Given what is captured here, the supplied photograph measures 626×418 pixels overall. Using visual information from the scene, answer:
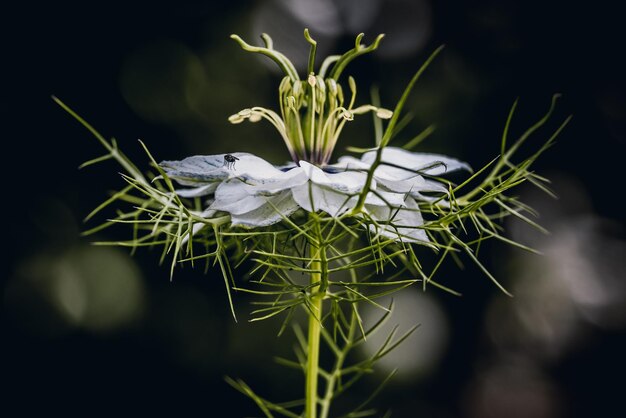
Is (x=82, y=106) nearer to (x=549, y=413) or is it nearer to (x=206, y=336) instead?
(x=206, y=336)

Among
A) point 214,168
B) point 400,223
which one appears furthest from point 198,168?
point 400,223

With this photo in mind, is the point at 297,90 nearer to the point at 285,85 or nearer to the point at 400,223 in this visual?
the point at 285,85

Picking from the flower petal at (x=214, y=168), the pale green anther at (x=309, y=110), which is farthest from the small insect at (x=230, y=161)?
the pale green anther at (x=309, y=110)

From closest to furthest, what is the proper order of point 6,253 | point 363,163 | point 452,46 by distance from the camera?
point 363,163
point 6,253
point 452,46

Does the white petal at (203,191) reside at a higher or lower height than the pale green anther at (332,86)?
lower


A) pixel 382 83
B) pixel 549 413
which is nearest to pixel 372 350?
pixel 549 413

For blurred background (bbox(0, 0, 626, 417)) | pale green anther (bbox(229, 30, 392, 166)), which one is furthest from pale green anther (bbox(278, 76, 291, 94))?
blurred background (bbox(0, 0, 626, 417))

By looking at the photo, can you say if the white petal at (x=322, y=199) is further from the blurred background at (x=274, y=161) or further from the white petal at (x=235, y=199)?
the blurred background at (x=274, y=161)
